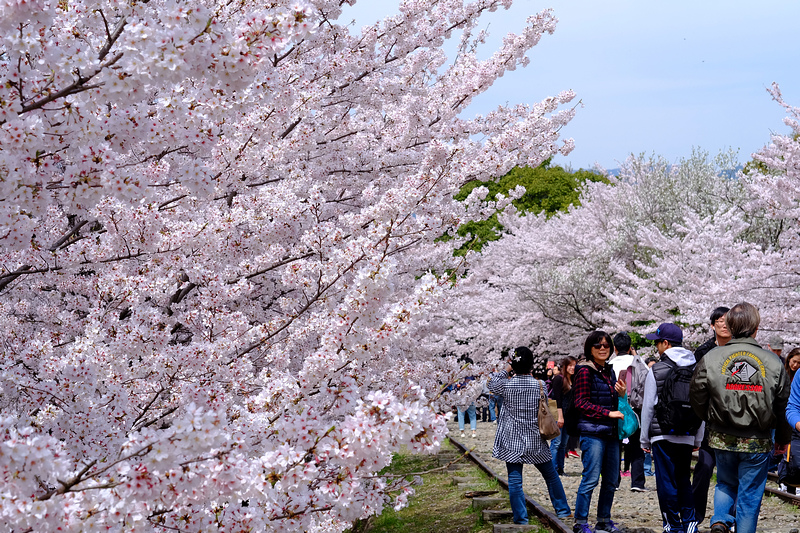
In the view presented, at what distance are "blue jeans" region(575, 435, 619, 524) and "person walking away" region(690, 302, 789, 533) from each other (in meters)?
1.75

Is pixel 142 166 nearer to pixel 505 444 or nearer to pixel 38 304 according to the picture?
pixel 38 304

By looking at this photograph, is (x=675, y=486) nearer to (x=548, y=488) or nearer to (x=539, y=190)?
(x=548, y=488)

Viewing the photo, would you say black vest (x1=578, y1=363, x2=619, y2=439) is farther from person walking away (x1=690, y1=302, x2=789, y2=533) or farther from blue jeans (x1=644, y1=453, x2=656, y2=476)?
blue jeans (x1=644, y1=453, x2=656, y2=476)

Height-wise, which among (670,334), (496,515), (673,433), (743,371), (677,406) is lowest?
(496,515)

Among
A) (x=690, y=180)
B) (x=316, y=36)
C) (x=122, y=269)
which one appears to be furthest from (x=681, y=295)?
(x=122, y=269)

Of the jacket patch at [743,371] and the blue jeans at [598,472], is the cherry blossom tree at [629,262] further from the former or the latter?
the jacket patch at [743,371]

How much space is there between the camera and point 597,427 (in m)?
7.73

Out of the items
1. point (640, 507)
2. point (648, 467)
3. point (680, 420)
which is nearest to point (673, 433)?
point (680, 420)

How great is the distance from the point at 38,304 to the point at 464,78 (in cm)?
545

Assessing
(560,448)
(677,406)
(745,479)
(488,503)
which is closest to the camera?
(745,479)

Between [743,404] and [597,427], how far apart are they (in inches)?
79.2

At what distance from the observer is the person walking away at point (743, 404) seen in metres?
5.86

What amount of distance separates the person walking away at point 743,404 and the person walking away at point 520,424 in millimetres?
2262

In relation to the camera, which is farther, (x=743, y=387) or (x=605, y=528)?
(x=605, y=528)
